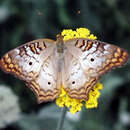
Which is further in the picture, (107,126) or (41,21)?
(41,21)

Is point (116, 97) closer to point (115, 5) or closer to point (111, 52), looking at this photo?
point (115, 5)

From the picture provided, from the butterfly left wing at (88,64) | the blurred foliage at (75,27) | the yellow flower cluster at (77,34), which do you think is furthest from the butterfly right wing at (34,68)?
the blurred foliage at (75,27)

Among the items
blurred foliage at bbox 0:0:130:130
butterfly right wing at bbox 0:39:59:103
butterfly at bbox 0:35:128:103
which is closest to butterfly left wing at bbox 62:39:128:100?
butterfly at bbox 0:35:128:103

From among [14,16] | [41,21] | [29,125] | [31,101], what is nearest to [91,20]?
[41,21]

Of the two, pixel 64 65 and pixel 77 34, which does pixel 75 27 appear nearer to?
pixel 77 34

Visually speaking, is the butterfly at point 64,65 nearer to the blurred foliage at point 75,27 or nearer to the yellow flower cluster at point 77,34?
the yellow flower cluster at point 77,34

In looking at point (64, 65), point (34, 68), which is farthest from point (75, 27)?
point (34, 68)
